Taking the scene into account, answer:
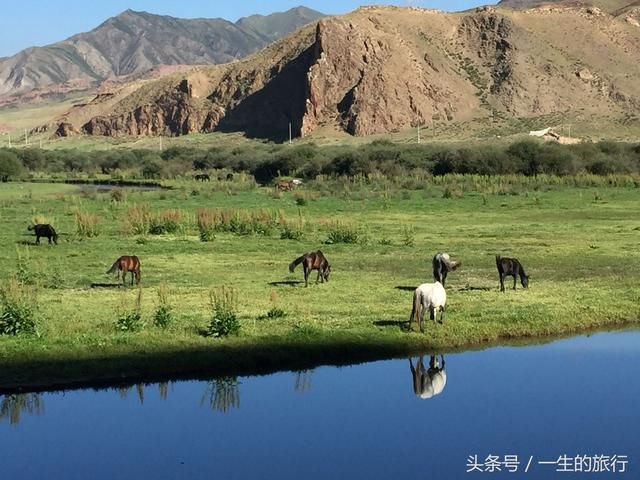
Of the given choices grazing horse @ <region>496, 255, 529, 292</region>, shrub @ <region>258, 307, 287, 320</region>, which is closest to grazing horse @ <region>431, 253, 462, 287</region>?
grazing horse @ <region>496, 255, 529, 292</region>

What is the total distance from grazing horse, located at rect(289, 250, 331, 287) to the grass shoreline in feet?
17.2

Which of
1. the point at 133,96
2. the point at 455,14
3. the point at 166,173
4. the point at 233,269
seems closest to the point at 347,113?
the point at 455,14

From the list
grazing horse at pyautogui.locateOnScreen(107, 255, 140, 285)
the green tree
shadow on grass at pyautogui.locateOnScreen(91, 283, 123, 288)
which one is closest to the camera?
grazing horse at pyautogui.locateOnScreen(107, 255, 140, 285)

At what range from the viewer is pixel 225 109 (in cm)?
16088

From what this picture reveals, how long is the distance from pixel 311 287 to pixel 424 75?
399ft

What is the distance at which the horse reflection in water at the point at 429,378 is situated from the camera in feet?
53.8

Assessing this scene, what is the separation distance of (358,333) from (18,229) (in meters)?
23.8

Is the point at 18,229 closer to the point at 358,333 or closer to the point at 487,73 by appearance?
the point at 358,333

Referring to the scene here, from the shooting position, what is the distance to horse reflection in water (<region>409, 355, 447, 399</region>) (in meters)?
16.4

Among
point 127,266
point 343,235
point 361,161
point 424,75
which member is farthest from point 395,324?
point 424,75

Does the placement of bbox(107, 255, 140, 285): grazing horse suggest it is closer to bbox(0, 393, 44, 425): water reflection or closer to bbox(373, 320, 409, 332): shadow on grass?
bbox(373, 320, 409, 332): shadow on grass

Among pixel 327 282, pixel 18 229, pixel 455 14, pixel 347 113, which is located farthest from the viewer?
pixel 455 14

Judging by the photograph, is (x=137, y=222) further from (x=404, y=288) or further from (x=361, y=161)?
(x=361, y=161)

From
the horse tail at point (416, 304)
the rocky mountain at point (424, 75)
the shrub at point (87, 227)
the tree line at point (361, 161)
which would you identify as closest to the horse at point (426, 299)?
the horse tail at point (416, 304)
